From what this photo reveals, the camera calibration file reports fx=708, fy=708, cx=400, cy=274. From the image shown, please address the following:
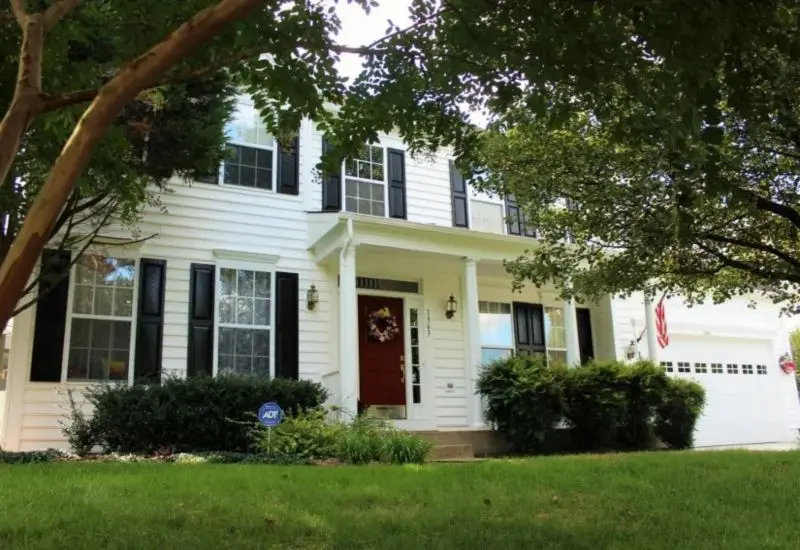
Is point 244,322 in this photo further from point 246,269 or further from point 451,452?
point 451,452

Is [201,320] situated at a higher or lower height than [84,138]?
higher

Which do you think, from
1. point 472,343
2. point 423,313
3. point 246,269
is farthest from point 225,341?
point 472,343

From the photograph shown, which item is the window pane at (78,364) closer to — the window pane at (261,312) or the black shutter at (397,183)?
the window pane at (261,312)

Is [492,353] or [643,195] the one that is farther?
[492,353]

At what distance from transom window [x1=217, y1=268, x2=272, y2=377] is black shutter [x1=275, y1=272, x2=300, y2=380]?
15 cm

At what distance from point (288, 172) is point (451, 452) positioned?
5640 millimetres

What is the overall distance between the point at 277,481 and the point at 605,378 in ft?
25.5

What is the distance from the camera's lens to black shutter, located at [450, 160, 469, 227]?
1420cm

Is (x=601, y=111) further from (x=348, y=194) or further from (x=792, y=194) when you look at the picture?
(x=348, y=194)

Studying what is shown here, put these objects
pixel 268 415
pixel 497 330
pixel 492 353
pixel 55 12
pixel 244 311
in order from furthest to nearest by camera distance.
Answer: pixel 497 330 → pixel 492 353 → pixel 244 311 → pixel 268 415 → pixel 55 12

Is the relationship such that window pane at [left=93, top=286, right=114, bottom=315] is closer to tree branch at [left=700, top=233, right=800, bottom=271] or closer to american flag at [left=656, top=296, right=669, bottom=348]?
tree branch at [left=700, top=233, right=800, bottom=271]

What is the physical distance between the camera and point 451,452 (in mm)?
10797

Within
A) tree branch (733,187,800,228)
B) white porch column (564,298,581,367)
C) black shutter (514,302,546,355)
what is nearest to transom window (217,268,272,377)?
black shutter (514,302,546,355)

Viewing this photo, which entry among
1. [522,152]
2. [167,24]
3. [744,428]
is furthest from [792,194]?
[744,428]
